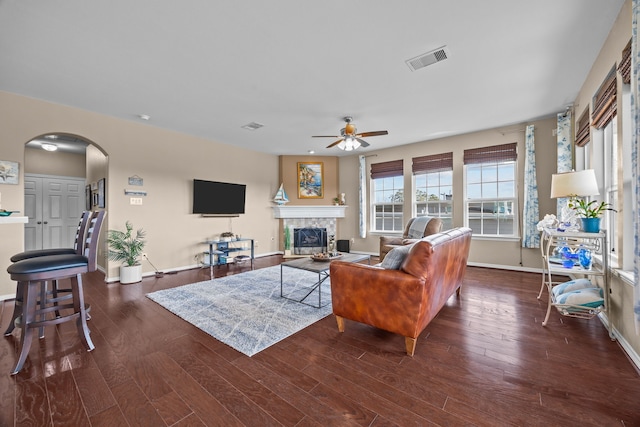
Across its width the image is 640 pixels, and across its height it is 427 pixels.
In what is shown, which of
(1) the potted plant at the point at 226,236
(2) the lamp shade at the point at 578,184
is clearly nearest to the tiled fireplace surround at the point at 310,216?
(1) the potted plant at the point at 226,236

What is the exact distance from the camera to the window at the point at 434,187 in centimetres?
546

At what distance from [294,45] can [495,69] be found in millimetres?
2178

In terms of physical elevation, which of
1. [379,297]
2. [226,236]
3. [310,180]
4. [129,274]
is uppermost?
[310,180]

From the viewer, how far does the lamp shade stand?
2525mm

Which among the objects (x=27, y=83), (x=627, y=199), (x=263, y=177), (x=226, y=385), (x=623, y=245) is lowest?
(x=226, y=385)

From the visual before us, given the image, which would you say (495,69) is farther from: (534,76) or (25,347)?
(25,347)

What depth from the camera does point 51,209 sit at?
20.0ft

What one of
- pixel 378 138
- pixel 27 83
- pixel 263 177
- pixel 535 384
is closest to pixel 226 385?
pixel 535 384

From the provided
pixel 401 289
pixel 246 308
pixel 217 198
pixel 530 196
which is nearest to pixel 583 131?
pixel 530 196

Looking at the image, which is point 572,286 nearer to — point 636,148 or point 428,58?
point 636,148

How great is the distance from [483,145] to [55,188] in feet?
30.5

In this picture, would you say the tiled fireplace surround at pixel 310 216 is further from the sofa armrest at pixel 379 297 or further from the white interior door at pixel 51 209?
the white interior door at pixel 51 209

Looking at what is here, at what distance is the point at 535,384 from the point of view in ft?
5.48

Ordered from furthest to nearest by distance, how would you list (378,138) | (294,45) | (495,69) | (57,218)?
(57,218), (378,138), (495,69), (294,45)
